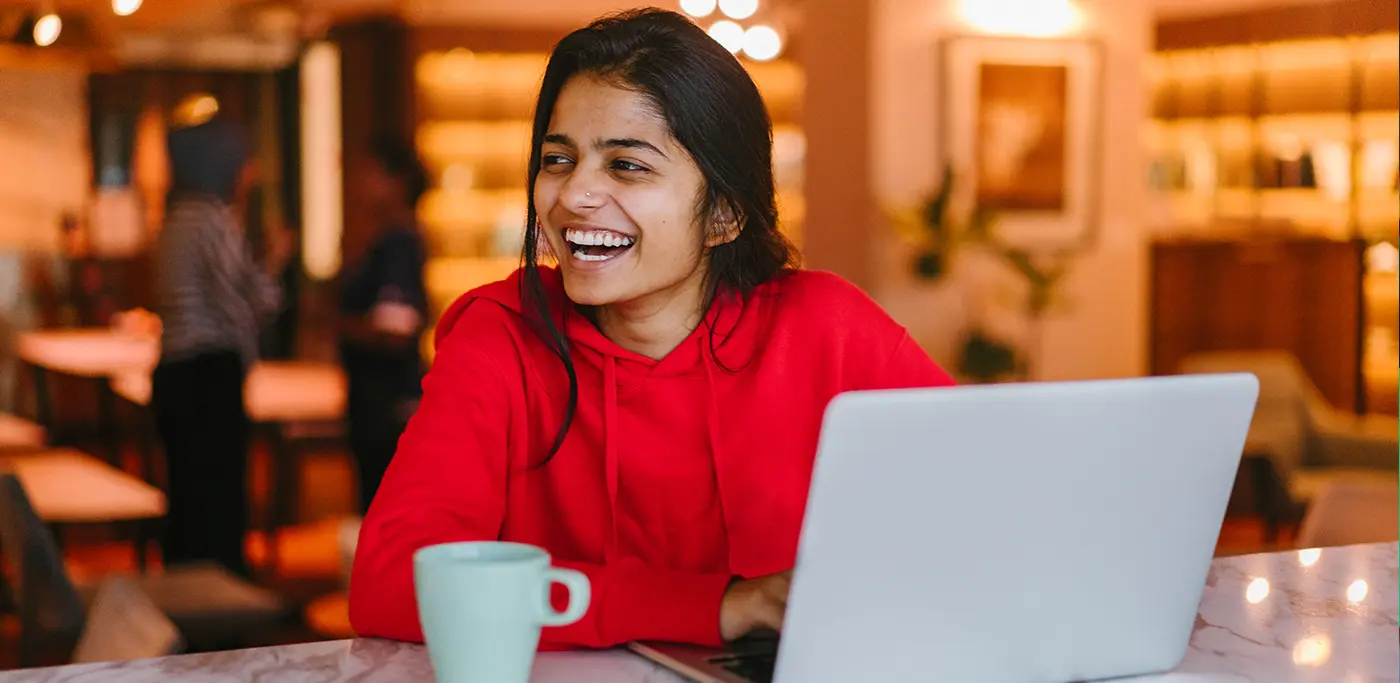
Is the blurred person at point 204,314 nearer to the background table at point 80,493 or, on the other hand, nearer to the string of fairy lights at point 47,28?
the background table at point 80,493

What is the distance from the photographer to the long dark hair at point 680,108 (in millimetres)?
1418

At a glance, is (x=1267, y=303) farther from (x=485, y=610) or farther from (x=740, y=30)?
(x=485, y=610)

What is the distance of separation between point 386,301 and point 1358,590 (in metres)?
3.85

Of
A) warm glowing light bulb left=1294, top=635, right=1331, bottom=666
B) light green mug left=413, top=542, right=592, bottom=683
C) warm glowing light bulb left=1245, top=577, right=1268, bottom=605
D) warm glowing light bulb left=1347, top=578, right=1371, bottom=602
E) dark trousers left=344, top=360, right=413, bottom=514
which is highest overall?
light green mug left=413, top=542, right=592, bottom=683

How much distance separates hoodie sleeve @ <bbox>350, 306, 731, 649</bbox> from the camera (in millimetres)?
1064

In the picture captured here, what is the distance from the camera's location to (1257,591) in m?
1.27

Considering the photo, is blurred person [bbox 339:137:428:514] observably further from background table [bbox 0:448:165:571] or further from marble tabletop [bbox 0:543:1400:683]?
marble tabletop [bbox 0:543:1400:683]

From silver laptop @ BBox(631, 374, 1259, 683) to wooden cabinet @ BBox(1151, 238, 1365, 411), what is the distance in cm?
586

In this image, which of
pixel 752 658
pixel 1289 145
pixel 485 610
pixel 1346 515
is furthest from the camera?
pixel 1289 145

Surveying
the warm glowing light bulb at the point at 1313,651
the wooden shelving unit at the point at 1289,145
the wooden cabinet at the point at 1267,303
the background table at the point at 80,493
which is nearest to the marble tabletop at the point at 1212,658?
the warm glowing light bulb at the point at 1313,651

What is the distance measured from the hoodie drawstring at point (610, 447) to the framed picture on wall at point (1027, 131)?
15.5ft

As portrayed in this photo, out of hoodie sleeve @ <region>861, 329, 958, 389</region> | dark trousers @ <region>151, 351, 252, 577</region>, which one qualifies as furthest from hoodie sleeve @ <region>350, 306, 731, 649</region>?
dark trousers @ <region>151, 351, 252, 577</region>

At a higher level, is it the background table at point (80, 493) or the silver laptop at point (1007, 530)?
the silver laptop at point (1007, 530)

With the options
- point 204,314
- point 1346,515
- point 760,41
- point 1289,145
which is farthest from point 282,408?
point 1289,145
